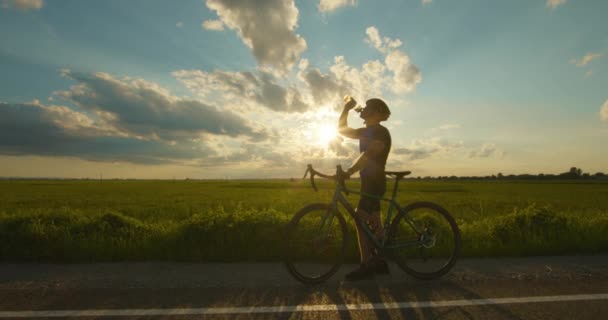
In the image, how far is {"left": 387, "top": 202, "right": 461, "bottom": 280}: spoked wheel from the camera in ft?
14.5

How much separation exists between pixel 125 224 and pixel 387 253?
485 centimetres

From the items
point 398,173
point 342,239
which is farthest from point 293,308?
point 398,173

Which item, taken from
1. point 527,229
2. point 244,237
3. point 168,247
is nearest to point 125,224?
point 168,247

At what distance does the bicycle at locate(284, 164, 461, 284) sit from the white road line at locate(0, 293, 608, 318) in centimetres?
84

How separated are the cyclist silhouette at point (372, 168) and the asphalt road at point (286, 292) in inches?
16.5

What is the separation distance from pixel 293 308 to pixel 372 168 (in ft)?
6.91

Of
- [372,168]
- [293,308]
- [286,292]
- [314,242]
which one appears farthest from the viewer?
[372,168]

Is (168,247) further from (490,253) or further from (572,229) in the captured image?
(572,229)

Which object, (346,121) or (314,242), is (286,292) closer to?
(314,242)

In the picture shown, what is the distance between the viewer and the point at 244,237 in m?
5.40

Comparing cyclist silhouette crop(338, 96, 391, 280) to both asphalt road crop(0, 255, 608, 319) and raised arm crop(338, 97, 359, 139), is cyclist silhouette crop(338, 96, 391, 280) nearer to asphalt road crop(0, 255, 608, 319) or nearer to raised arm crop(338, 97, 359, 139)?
raised arm crop(338, 97, 359, 139)

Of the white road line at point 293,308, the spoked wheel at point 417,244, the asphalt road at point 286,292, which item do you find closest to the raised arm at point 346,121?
the spoked wheel at point 417,244

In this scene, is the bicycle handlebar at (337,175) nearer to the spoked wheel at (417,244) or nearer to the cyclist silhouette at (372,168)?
the cyclist silhouette at (372,168)

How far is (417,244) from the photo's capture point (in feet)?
14.8
